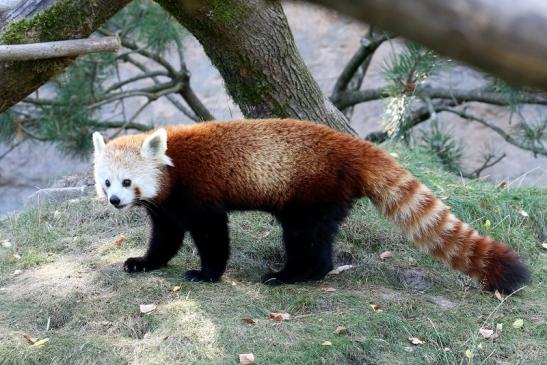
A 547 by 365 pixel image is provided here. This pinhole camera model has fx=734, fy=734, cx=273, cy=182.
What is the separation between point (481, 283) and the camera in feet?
12.3

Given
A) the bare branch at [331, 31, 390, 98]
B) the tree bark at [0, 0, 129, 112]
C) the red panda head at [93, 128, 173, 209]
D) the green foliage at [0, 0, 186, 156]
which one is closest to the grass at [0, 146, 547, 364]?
the red panda head at [93, 128, 173, 209]

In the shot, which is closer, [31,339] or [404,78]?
[31,339]

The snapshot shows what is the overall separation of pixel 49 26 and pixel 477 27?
3.62m

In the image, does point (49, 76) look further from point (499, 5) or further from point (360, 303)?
point (499, 5)

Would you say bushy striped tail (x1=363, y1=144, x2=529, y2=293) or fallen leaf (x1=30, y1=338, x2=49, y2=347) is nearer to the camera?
fallen leaf (x1=30, y1=338, x2=49, y2=347)

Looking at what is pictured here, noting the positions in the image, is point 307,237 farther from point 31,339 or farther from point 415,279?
point 31,339

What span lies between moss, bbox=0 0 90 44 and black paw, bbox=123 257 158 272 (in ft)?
4.07

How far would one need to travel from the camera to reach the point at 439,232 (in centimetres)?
363

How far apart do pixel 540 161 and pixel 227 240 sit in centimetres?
734

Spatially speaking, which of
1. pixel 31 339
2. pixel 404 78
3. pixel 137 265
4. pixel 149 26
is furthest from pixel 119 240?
pixel 149 26

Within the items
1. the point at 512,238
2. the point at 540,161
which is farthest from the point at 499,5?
the point at 540,161

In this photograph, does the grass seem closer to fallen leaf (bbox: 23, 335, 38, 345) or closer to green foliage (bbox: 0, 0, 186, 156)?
fallen leaf (bbox: 23, 335, 38, 345)

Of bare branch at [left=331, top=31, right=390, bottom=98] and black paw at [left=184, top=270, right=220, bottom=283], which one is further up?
→ bare branch at [left=331, top=31, right=390, bottom=98]

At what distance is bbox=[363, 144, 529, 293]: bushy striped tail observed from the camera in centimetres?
361
